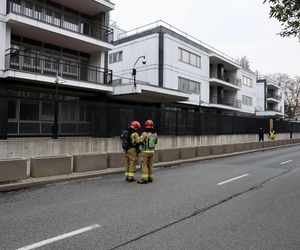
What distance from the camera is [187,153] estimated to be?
59.9 ft

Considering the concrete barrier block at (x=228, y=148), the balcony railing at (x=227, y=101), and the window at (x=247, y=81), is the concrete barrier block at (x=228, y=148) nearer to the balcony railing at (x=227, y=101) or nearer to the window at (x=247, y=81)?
the balcony railing at (x=227, y=101)

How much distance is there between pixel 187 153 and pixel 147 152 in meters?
7.87

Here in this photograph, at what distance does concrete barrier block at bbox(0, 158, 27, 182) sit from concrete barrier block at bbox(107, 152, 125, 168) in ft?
12.4

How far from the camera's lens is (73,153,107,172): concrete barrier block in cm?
1198

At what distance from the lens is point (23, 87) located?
22.7 meters

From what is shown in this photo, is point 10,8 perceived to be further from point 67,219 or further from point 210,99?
point 210,99

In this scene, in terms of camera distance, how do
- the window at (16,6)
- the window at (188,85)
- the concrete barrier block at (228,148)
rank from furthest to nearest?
the window at (188,85) → the concrete barrier block at (228,148) → the window at (16,6)

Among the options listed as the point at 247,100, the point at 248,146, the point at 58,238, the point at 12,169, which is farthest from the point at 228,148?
the point at 247,100

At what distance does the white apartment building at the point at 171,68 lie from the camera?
3238 cm

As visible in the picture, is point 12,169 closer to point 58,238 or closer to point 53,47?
point 58,238

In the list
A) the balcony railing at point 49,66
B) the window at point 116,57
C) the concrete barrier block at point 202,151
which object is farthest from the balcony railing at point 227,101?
the concrete barrier block at point 202,151

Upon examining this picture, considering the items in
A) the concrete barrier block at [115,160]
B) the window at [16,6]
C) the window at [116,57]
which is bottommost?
the concrete barrier block at [115,160]

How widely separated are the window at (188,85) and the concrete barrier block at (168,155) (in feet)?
68.4

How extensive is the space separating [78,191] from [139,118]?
8.85 m
